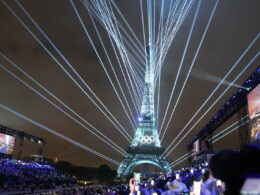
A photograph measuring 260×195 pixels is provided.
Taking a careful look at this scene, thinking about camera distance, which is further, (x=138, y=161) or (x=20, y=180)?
(x=138, y=161)

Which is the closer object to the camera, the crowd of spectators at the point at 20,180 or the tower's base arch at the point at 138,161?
the crowd of spectators at the point at 20,180

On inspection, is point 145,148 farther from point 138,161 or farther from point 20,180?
point 20,180

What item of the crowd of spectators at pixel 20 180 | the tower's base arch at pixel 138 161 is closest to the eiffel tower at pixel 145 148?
the tower's base arch at pixel 138 161

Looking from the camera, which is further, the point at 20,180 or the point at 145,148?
the point at 145,148

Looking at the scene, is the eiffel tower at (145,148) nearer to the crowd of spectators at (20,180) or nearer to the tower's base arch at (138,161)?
the tower's base arch at (138,161)

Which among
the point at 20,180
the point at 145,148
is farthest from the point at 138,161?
the point at 20,180

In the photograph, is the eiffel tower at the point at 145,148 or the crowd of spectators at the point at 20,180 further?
the eiffel tower at the point at 145,148


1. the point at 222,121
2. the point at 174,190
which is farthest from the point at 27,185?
the point at 174,190

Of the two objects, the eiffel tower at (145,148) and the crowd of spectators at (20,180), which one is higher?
the eiffel tower at (145,148)

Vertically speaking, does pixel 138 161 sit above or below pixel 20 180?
above

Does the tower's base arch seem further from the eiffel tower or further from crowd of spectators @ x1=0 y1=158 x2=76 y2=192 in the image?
crowd of spectators @ x1=0 y1=158 x2=76 y2=192

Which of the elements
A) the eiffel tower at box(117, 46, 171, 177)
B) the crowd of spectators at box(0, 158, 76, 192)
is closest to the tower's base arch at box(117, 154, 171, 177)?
the eiffel tower at box(117, 46, 171, 177)
